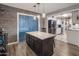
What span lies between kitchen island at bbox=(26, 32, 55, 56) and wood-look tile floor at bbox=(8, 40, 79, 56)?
111 mm

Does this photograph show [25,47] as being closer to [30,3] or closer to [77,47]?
[30,3]

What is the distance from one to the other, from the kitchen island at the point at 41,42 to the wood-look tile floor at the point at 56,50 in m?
0.11

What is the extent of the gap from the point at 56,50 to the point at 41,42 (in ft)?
1.39

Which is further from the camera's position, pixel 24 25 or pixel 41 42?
pixel 24 25

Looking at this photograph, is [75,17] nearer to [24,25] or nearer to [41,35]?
[41,35]

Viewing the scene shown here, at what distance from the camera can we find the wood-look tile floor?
2238 mm

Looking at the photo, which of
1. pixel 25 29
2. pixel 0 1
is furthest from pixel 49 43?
pixel 0 1

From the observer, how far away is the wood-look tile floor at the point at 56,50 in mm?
2238

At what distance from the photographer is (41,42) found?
219 cm

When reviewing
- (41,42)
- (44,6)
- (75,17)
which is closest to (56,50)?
(41,42)

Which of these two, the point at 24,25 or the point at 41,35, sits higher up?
the point at 24,25

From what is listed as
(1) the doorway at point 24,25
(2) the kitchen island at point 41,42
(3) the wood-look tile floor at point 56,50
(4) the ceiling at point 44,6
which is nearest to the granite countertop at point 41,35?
(2) the kitchen island at point 41,42

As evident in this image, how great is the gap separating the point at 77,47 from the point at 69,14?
820mm

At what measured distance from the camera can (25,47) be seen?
92.3 inches
